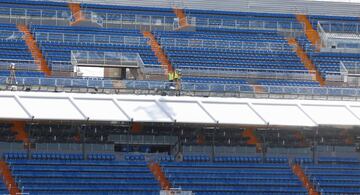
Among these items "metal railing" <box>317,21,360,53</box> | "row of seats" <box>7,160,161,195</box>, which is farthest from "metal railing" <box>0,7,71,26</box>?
"row of seats" <box>7,160,161,195</box>

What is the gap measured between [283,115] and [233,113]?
2.31 metres

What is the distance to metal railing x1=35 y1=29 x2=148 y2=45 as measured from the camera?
53219mm

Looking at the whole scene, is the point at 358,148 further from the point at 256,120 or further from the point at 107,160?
the point at 107,160

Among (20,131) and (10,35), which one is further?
(10,35)

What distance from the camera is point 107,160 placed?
44438 millimetres

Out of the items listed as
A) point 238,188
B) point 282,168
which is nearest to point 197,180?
point 238,188

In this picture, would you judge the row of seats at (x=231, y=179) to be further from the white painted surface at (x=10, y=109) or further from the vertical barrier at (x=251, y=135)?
the white painted surface at (x=10, y=109)

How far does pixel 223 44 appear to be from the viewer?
185 ft

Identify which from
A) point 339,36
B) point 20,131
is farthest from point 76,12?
point 339,36

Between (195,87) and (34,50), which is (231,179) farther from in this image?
(34,50)

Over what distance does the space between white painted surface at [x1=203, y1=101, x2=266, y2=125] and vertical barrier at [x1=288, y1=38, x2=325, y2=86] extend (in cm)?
943

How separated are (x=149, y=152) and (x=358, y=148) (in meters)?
9.91

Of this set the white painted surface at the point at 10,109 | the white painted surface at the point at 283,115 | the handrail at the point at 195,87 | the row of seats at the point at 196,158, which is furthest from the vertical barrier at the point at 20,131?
the white painted surface at the point at 283,115


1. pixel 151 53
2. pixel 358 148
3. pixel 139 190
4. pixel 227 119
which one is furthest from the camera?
pixel 151 53
